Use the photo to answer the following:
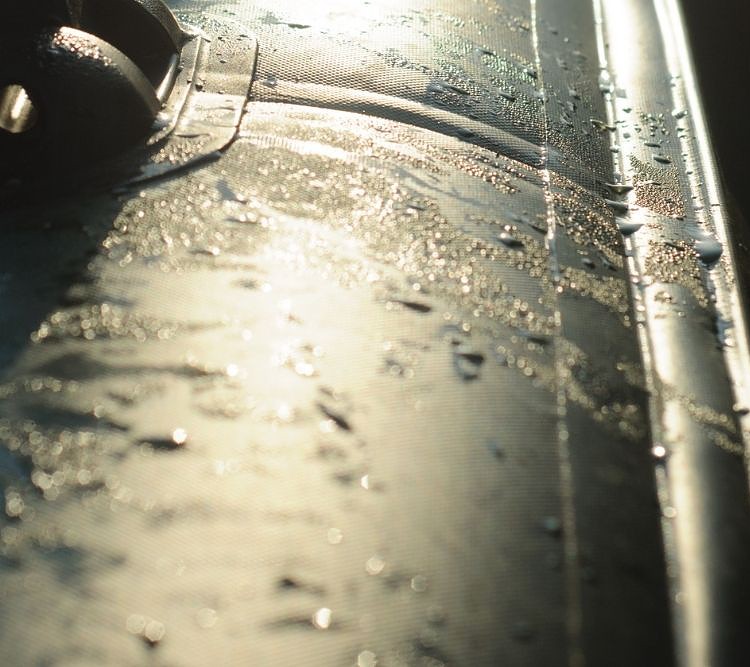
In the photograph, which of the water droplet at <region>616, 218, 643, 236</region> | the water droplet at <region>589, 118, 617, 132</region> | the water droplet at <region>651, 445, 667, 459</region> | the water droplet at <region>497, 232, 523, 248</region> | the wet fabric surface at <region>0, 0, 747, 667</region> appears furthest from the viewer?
the water droplet at <region>589, 118, 617, 132</region>

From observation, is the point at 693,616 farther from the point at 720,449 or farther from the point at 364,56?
the point at 364,56

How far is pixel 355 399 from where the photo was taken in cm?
83

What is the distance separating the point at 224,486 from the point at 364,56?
2.93 ft

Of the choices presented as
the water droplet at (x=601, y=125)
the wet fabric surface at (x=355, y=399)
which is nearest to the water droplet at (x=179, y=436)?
the wet fabric surface at (x=355, y=399)

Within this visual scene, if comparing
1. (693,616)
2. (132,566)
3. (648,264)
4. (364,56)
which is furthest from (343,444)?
(364,56)

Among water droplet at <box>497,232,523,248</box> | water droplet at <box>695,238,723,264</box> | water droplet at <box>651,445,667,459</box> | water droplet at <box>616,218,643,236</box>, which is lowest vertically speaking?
water droplet at <box>497,232,523,248</box>

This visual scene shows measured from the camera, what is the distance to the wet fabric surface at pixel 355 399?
0.68 metres

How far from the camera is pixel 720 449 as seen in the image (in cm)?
90

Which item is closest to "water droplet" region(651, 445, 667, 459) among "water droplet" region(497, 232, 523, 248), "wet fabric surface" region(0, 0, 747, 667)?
"wet fabric surface" region(0, 0, 747, 667)

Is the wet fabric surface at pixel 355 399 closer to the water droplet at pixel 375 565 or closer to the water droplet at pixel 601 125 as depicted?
the water droplet at pixel 375 565

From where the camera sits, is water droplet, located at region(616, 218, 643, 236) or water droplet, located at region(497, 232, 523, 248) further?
water droplet, located at region(616, 218, 643, 236)

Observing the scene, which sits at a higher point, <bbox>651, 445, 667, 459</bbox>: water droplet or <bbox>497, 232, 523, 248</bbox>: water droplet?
<bbox>651, 445, 667, 459</bbox>: water droplet

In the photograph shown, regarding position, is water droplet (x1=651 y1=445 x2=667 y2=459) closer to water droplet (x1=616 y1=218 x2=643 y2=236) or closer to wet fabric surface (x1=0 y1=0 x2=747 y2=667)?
wet fabric surface (x1=0 y1=0 x2=747 y2=667)

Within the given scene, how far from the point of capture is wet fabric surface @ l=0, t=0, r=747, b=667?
2.22 ft
